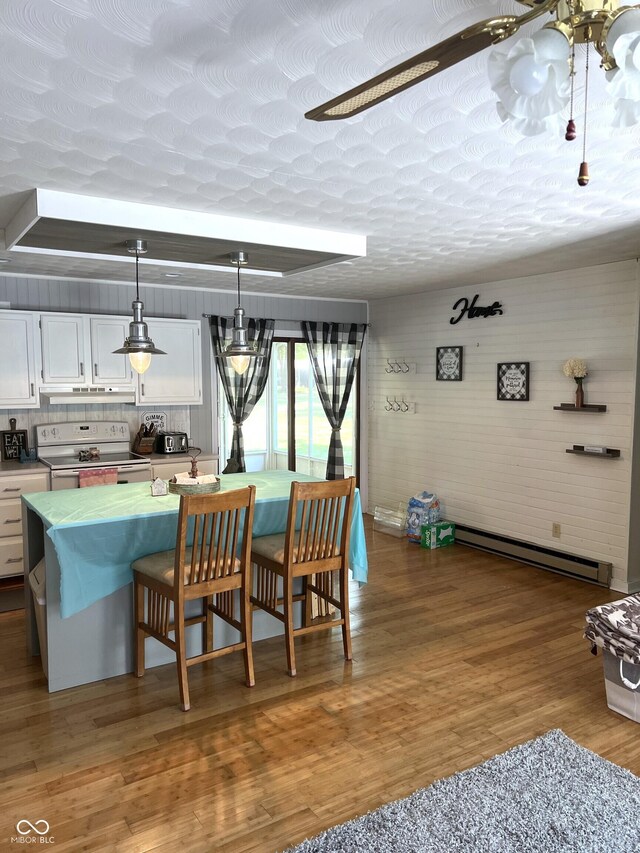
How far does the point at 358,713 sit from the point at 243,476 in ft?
6.39

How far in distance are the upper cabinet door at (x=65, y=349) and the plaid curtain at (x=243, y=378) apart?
4.42ft

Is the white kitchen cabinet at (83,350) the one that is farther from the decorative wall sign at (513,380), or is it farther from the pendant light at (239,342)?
the decorative wall sign at (513,380)

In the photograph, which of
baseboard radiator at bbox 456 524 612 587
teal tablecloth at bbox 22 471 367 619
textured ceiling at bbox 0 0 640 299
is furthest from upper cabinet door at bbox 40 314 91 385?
baseboard radiator at bbox 456 524 612 587

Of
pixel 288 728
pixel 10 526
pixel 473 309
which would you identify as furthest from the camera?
pixel 473 309

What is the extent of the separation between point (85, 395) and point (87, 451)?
19.7 inches

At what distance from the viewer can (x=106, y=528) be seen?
3.43 m

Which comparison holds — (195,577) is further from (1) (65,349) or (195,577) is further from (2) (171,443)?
(1) (65,349)

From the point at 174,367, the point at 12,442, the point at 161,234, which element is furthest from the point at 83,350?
the point at 161,234

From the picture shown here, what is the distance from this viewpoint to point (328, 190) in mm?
3086

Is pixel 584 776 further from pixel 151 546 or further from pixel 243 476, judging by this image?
pixel 243 476

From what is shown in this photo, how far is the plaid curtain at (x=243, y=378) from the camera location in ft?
21.0

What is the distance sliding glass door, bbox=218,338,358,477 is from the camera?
7.10 m

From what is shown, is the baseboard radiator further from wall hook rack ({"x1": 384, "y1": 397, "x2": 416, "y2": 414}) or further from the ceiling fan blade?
the ceiling fan blade

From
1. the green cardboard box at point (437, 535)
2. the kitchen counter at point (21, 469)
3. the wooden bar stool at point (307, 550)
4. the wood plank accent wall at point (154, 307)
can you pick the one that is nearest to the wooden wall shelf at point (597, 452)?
the green cardboard box at point (437, 535)
